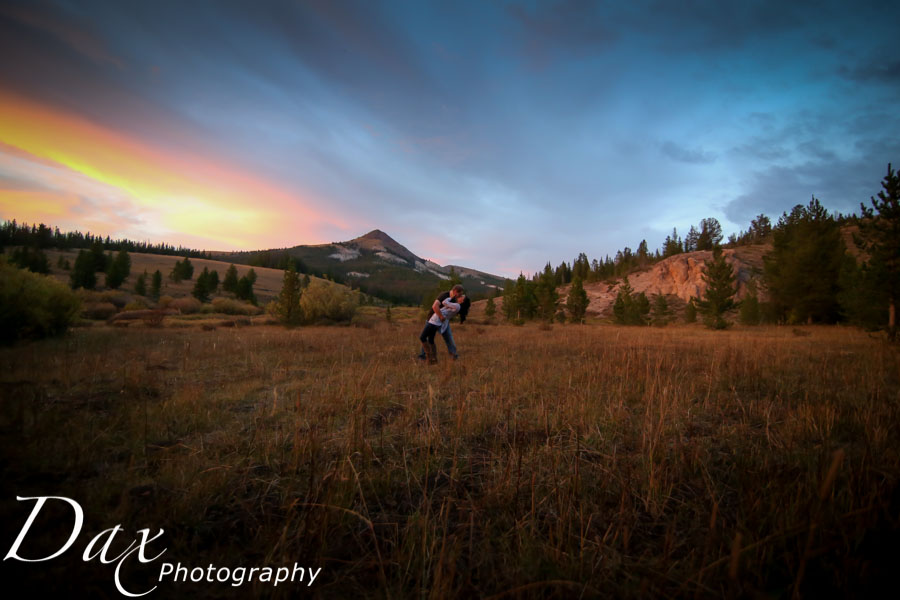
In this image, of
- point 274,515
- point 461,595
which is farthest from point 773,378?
point 274,515

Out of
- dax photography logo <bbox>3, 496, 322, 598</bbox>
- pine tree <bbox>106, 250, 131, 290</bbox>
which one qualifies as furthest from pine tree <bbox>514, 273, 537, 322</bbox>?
pine tree <bbox>106, 250, 131, 290</bbox>

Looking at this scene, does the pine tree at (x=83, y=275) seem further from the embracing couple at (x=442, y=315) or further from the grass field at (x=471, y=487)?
the embracing couple at (x=442, y=315)

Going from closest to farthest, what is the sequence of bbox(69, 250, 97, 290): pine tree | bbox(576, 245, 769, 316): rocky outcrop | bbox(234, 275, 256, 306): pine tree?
bbox(69, 250, 97, 290): pine tree
bbox(234, 275, 256, 306): pine tree
bbox(576, 245, 769, 316): rocky outcrop

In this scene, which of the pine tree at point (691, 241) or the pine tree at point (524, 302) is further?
the pine tree at point (691, 241)

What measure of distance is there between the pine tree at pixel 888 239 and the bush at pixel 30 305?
34094mm

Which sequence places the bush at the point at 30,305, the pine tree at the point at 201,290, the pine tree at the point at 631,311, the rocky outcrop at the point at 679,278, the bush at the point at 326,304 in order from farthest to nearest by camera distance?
the rocky outcrop at the point at 679,278, the pine tree at the point at 201,290, the pine tree at the point at 631,311, the bush at the point at 326,304, the bush at the point at 30,305

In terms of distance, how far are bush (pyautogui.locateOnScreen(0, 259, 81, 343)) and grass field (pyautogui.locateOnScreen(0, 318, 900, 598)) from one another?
26.0 feet

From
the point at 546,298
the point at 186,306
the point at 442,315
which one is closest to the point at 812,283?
the point at 546,298

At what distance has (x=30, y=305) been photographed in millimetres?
10445

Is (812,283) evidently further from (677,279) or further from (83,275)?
(83,275)

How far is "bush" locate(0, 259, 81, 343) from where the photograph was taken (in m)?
9.77

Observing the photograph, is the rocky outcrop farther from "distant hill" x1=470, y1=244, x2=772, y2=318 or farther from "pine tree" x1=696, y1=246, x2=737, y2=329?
"pine tree" x1=696, y1=246, x2=737, y2=329

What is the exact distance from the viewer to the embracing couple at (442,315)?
25.9ft

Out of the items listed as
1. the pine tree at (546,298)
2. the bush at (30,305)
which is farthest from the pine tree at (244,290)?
the bush at (30,305)
